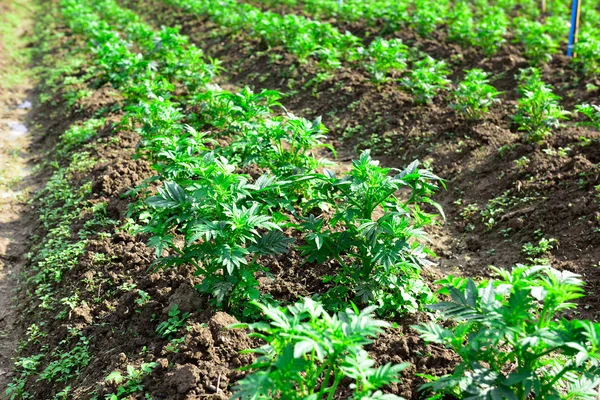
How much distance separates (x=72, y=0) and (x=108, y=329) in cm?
1172

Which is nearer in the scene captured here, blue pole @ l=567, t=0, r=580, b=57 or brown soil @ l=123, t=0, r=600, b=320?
brown soil @ l=123, t=0, r=600, b=320

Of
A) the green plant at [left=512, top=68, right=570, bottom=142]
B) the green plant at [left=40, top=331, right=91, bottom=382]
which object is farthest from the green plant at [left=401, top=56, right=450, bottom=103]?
the green plant at [left=40, top=331, right=91, bottom=382]

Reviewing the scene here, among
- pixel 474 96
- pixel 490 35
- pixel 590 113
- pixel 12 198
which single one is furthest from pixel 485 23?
pixel 12 198

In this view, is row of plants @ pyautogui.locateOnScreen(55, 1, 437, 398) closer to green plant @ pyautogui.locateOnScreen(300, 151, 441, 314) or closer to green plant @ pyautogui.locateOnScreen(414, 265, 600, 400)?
green plant @ pyautogui.locateOnScreen(300, 151, 441, 314)

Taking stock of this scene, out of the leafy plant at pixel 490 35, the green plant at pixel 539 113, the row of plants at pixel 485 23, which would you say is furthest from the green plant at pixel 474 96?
the leafy plant at pixel 490 35

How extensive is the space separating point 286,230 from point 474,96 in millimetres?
3004

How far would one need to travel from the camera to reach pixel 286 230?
4.51 meters

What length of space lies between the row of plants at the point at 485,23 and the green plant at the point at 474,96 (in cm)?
195

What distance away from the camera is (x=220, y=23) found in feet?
38.7

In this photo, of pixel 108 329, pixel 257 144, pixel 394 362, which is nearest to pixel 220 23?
pixel 257 144

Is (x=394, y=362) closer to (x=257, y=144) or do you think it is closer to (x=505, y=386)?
(x=505, y=386)

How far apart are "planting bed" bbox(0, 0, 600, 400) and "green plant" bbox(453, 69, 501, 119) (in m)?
0.11

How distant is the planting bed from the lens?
317 centimetres

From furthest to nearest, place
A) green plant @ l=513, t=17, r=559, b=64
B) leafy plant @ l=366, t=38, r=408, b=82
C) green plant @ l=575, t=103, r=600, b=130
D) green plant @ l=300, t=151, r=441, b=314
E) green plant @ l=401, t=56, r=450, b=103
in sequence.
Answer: green plant @ l=513, t=17, r=559, b=64 → leafy plant @ l=366, t=38, r=408, b=82 → green plant @ l=401, t=56, r=450, b=103 → green plant @ l=575, t=103, r=600, b=130 → green plant @ l=300, t=151, r=441, b=314
